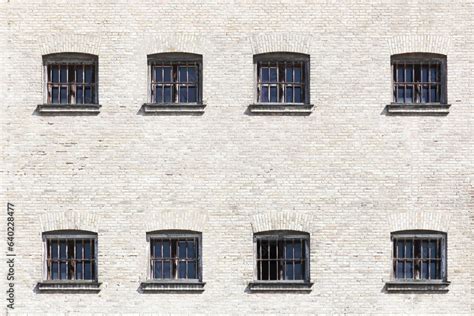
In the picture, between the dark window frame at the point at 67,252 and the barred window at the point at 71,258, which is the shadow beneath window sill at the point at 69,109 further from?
the barred window at the point at 71,258

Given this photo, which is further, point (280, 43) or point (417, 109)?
point (280, 43)

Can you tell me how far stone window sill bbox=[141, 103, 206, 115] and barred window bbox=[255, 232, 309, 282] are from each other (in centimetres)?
279

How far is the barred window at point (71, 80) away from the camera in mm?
17578

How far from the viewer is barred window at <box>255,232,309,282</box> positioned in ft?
56.6

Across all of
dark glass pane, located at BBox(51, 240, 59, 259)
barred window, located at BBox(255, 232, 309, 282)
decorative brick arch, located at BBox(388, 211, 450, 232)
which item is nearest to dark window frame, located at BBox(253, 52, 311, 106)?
barred window, located at BBox(255, 232, 309, 282)

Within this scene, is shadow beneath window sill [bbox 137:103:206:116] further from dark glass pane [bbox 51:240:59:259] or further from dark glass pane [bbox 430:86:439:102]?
dark glass pane [bbox 430:86:439:102]

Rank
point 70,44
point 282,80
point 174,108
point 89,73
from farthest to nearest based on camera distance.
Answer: point 89,73, point 282,80, point 70,44, point 174,108

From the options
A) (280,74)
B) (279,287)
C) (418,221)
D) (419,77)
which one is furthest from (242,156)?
(419,77)

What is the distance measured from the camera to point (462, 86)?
682 inches

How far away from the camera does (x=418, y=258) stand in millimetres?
17219

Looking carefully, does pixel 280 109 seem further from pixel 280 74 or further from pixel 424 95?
pixel 424 95

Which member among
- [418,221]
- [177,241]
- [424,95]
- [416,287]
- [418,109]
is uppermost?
[424,95]

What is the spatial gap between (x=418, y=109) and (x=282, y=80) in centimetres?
267

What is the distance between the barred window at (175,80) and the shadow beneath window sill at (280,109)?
3.75 feet
